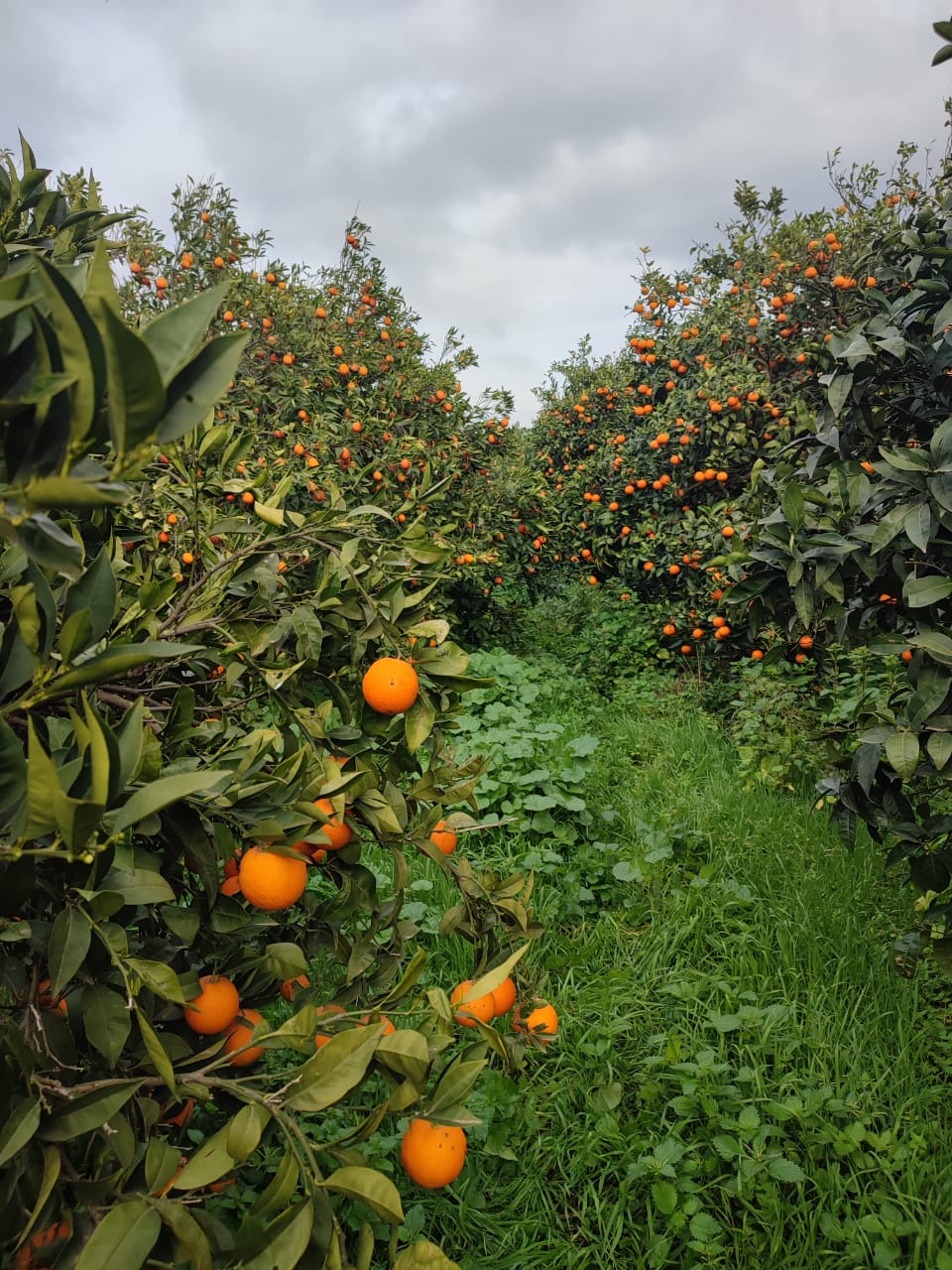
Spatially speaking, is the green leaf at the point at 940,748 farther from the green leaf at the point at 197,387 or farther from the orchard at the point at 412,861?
the green leaf at the point at 197,387

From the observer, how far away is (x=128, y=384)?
1.30 feet

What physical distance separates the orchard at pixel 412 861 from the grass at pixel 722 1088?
0.01 metres

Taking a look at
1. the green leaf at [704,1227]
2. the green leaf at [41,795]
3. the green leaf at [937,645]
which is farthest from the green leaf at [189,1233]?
the green leaf at [937,645]

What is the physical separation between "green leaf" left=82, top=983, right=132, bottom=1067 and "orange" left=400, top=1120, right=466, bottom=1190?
1.13ft

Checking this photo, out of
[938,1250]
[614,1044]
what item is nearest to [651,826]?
[614,1044]

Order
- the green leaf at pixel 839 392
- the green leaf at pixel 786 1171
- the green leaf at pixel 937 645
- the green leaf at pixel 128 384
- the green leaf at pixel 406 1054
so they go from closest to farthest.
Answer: the green leaf at pixel 128 384
the green leaf at pixel 406 1054
the green leaf at pixel 937 645
the green leaf at pixel 786 1171
the green leaf at pixel 839 392

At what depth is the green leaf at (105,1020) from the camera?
68cm

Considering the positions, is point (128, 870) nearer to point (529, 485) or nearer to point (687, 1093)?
point (687, 1093)

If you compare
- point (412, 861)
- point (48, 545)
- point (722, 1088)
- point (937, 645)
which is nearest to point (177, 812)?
point (48, 545)

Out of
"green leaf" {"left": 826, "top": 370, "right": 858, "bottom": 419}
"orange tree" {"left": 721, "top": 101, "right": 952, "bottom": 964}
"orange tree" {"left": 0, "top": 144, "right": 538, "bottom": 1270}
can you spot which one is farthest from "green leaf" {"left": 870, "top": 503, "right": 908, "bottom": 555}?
"orange tree" {"left": 0, "top": 144, "right": 538, "bottom": 1270}

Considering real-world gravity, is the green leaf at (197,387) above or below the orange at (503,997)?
above

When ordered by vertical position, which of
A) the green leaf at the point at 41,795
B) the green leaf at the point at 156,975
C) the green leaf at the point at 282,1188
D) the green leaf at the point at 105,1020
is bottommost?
the green leaf at the point at 282,1188

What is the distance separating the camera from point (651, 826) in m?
3.09

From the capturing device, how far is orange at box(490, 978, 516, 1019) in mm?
1038
